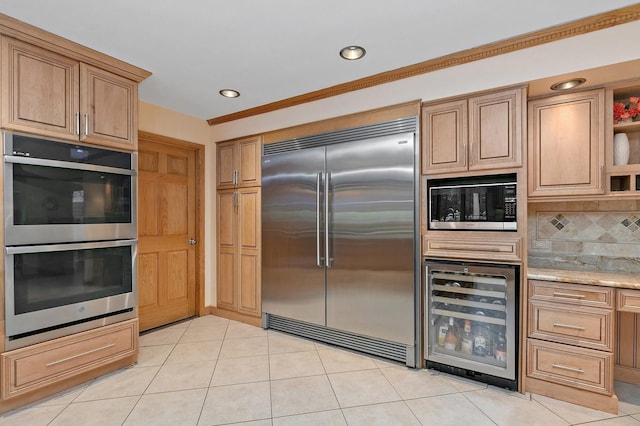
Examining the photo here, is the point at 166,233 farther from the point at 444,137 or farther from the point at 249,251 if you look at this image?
the point at 444,137

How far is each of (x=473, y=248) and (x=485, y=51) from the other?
1434mm

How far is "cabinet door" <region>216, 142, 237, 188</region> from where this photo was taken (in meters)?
3.78

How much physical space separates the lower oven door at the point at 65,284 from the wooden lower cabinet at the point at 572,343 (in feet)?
10.1

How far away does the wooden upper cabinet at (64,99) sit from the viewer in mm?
1942

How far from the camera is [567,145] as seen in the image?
228 centimetres

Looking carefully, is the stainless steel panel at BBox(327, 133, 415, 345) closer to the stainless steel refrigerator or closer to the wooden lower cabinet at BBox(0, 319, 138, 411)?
the stainless steel refrigerator

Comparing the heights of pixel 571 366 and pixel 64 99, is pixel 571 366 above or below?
below

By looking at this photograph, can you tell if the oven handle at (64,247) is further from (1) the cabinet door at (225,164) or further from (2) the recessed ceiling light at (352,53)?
(2) the recessed ceiling light at (352,53)

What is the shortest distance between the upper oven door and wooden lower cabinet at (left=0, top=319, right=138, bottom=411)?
0.69 m

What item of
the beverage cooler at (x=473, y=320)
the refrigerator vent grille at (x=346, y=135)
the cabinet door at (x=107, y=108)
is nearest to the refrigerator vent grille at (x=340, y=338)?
the beverage cooler at (x=473, y=320)

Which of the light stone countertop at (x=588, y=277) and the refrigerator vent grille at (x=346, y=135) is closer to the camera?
the light stone countertop at (x=588, y=277)

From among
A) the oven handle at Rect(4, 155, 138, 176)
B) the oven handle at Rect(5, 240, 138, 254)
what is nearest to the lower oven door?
the oven handle at Rect(5, 240, 138, 254)

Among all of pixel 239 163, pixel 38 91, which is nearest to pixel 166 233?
pixel 239 163

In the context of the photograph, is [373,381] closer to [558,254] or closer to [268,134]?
[558,254]
